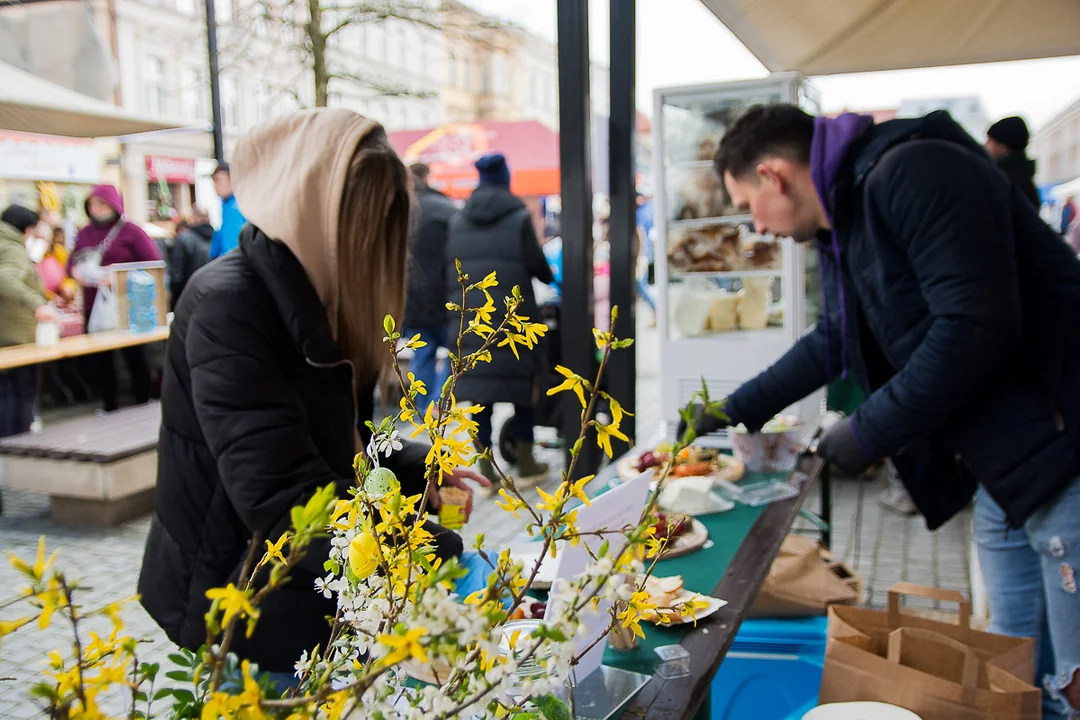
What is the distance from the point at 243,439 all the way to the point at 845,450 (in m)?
1.45

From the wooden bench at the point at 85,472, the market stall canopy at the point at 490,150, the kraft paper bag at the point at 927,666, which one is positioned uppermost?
the market stall canopy at the point at 490,150

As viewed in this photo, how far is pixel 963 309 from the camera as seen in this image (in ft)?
6.36

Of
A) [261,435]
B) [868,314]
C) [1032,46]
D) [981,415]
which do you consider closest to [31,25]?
[261,435]

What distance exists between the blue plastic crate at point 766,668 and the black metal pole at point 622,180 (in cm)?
203

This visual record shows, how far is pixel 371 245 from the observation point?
5.96 ft

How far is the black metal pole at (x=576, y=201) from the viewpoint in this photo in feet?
12.2

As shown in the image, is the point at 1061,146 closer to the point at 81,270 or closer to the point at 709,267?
the point at 709,267

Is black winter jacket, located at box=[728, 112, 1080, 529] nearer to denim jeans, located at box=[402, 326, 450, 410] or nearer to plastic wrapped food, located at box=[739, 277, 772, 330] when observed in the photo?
plastic wrapped food, located at box=[739, 277, 772, 330]

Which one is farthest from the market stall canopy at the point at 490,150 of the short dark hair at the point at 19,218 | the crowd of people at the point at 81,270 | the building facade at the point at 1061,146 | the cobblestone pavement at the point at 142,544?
the cobblestone pavement at the point at 142,544

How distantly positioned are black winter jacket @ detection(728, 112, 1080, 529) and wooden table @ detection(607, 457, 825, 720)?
0.32 meters

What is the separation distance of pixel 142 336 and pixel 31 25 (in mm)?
4138

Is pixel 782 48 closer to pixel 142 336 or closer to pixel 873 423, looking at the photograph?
pixel 873 423

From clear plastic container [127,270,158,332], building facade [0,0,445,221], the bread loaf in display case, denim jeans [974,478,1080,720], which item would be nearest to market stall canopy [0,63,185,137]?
clear plastic container [127,270,158,332]

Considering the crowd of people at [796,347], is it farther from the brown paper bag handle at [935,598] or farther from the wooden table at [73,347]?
the wooden table at [73,347]
